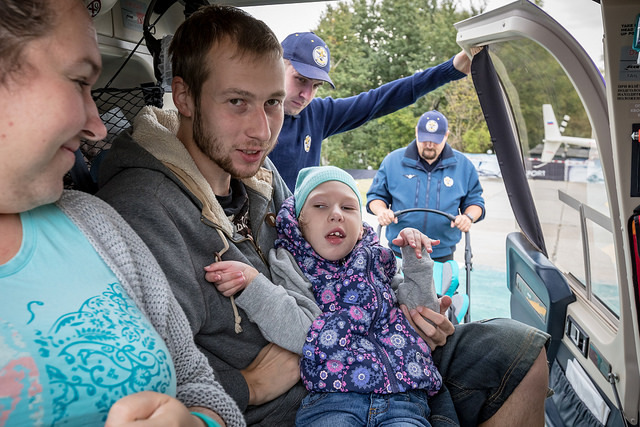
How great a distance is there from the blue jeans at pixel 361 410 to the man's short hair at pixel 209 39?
1041mm

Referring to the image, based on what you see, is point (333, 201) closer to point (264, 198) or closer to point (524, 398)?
point (264, 198)

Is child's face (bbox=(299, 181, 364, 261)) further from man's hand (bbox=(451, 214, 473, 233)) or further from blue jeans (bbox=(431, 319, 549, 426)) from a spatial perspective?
man's hand (bbox=(451, 214, 473, 233))

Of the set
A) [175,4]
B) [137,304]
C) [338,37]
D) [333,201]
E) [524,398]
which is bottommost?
[524,398]

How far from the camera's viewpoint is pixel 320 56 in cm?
306

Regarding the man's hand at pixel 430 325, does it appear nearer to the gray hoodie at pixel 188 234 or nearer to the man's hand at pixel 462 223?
the gray hoodie at pixel 188 234

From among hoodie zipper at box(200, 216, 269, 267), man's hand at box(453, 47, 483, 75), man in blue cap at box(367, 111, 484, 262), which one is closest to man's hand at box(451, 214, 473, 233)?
man in blue cap at box(367, 111, 484, 262)

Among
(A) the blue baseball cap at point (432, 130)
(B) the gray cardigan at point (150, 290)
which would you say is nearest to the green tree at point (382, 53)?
(A) the blue baseball cap at point (432, 130)

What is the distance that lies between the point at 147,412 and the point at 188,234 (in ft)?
2.48

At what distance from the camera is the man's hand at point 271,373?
1.57 m

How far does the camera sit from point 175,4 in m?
2.19

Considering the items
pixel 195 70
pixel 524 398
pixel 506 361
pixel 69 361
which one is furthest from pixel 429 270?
pixel 69 361

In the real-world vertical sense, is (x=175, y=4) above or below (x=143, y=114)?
above

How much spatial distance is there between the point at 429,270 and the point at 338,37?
18.7 meters

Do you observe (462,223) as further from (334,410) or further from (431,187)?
(334,410)
